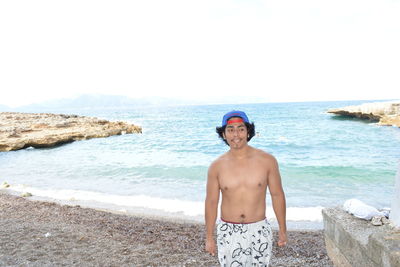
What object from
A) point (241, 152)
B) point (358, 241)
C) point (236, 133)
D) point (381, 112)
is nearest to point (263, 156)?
point (241, 152)

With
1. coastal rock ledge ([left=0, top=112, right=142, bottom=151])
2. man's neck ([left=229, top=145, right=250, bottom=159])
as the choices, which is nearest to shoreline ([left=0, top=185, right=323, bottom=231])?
man's neck ([left=229, top=145, right=250, bottom=159])

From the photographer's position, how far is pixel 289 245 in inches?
214

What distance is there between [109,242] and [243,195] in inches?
143

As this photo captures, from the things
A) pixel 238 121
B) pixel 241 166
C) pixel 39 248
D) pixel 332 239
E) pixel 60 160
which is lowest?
pixel 60 160

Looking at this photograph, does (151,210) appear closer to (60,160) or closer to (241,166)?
(241,166)

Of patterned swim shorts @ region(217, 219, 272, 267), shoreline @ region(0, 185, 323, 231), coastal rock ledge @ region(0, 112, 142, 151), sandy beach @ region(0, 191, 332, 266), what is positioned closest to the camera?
patterned swim shorts @ region(217, 219, 272, 267)

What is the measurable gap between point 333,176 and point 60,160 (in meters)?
14.0

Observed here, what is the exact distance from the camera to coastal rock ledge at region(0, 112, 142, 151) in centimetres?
2425

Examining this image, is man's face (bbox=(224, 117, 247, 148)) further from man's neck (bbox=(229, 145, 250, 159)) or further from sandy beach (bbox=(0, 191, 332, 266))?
sandy beach (bbox=(0, 191, 332, 266))

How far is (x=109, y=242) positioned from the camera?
17.8ft

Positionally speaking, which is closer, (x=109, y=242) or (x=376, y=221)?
(x=376, y=221)

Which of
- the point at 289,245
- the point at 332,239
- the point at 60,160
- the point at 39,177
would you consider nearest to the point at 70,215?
the point at 289,245

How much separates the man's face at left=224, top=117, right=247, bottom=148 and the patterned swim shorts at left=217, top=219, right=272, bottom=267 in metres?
0.63

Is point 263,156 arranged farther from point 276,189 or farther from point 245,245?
point 245,245
